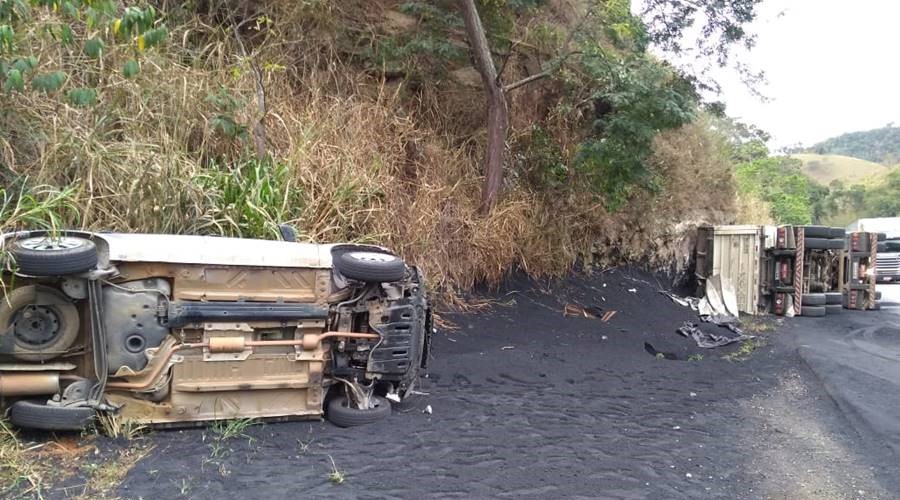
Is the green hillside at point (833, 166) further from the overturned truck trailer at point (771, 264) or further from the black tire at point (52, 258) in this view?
the black tire at point (52, 258)

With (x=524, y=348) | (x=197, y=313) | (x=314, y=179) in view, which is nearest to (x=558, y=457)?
(x=197, y=313)

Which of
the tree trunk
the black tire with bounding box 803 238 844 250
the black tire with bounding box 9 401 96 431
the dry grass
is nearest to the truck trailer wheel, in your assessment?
the black tire with bounding box 803 238 844 250

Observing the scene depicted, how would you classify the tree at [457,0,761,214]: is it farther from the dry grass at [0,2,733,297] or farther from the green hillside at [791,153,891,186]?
the green hillside at [791,153,891,186]

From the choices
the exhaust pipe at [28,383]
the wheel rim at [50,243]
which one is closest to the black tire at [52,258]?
the wheel rim at [50,243]

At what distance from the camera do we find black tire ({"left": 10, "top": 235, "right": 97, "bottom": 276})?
341 cm

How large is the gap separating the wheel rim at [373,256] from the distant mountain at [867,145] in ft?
264

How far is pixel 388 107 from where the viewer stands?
850cm

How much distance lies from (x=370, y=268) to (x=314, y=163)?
9.98 feet

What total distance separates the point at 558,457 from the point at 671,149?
9.08m

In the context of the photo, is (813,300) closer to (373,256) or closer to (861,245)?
(861,245)

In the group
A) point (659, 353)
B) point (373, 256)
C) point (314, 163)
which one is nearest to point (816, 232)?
point (659, 353)

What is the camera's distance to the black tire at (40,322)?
3.52 metres

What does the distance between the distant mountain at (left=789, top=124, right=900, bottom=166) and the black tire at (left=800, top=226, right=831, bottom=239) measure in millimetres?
71110

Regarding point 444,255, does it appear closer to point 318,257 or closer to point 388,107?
point 388,107
